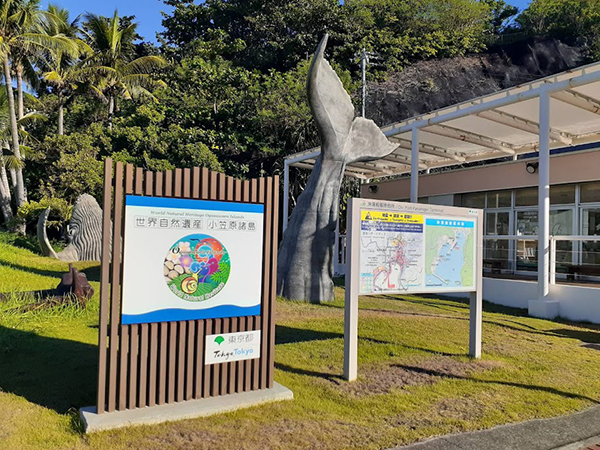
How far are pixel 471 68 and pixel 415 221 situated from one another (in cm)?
4067

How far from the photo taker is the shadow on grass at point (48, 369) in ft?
16.0

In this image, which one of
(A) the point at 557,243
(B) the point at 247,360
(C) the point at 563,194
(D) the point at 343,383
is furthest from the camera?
(A) the point at 557,243

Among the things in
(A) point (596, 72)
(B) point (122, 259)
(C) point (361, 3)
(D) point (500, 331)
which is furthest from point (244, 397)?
(C) point (361, 3)

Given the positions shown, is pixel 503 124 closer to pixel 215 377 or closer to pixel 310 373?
pixel 310 373

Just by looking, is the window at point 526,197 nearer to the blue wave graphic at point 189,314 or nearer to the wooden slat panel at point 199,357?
the blue wave graphic at point 189,314

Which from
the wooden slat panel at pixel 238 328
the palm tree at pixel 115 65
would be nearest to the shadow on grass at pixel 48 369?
the wooden slat panel at pixel 238 328

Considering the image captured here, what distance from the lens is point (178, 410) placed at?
14.5 ft

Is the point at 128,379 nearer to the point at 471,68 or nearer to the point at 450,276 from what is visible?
the point at 450,276

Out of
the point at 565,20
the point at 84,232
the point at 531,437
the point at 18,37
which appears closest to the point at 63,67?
the point at 18,37

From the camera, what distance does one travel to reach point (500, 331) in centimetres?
855

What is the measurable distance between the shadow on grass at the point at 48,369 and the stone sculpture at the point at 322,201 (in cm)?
556

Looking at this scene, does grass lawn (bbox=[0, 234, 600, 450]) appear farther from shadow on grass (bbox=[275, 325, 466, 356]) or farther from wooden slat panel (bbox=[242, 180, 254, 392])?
wooden slat panel (bbox=[242, 180, 254, 392])

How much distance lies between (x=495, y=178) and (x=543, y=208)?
808cm

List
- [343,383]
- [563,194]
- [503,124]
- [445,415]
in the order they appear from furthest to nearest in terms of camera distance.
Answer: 1. [563,194]
2. [503,124]
3. [343,383]
4. [445,415]
